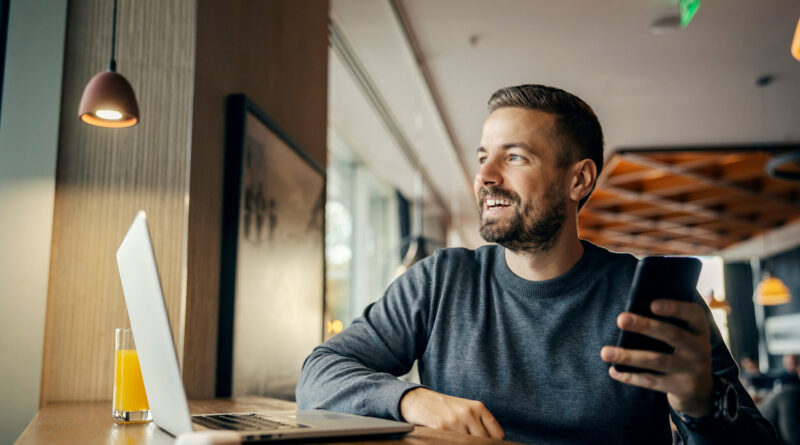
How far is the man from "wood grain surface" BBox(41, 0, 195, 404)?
2.46 feet

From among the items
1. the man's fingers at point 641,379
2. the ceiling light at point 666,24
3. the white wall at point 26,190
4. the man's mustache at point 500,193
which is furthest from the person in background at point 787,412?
the white wall at point 26,190

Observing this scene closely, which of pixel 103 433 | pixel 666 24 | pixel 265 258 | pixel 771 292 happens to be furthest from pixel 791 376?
pixel 103 433

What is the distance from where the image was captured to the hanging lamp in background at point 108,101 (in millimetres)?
1562

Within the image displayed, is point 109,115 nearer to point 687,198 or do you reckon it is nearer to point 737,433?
point 737,433

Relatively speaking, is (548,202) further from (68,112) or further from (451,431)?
(68,112)

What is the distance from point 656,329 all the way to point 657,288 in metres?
0.06

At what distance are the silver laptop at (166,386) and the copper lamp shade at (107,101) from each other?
0.71 meters

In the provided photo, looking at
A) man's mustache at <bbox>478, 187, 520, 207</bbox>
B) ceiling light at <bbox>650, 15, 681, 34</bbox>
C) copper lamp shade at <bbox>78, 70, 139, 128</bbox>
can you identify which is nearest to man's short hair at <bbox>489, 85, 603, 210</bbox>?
man's mustache at <bbox>478, 187, 520, 207</bbox>

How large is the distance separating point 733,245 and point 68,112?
445 inches

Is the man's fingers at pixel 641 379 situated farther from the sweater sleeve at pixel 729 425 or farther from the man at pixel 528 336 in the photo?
the sweater sleeve at pixel 729 425

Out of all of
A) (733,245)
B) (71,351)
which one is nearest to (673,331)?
(71,351)

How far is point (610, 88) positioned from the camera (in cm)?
493

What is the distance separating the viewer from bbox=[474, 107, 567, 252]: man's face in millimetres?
1401

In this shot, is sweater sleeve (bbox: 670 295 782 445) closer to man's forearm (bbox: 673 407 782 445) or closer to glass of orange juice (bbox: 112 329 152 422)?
man's forearm (bbox: 673 407 782 445)
